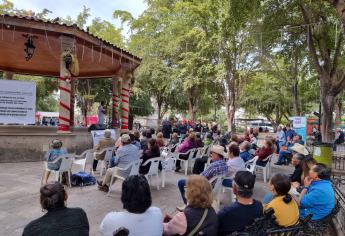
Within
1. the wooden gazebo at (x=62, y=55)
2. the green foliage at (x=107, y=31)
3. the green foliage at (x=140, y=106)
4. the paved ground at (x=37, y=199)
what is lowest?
the paved ground at (x=37, y=199)

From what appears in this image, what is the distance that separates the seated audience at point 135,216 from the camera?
2.55m

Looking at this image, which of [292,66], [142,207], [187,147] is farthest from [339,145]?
[142,207]

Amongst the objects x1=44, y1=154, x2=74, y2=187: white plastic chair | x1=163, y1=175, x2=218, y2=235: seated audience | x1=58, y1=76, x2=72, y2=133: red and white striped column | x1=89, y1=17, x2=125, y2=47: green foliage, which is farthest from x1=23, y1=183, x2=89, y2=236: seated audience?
x1=89, y1=17, x2=125, y2=47: green foliage

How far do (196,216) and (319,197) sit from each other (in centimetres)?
166

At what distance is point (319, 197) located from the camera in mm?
3668

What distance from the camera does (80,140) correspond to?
10.9 metres

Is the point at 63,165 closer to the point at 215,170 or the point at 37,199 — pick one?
the point at 37,199

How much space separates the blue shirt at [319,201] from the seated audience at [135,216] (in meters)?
1.87

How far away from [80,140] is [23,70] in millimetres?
7757

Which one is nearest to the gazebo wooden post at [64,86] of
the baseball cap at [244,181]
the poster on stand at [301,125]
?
the baseball cap at [244,181]

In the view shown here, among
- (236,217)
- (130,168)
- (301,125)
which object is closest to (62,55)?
(130,168)

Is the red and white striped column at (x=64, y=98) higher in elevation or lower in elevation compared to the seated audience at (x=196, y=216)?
higher

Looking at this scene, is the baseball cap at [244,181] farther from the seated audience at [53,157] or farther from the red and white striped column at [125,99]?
the red and white striped column at [125,99]

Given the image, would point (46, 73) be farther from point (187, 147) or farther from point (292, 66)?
point (292, 66)
